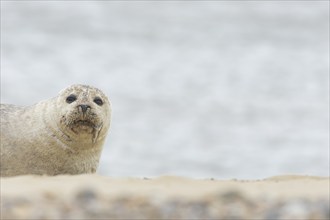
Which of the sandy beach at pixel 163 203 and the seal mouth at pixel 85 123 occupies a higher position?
the seal mouth at pixel 85 123

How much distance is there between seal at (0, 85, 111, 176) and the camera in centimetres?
1220

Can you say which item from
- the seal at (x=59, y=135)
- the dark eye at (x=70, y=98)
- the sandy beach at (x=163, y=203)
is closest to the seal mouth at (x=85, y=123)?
the seal at (x=59, y=135)

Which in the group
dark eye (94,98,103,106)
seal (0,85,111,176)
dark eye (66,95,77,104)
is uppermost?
dark eye (94,98,103,106)

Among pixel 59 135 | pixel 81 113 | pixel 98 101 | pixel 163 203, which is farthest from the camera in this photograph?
pixel 98 101

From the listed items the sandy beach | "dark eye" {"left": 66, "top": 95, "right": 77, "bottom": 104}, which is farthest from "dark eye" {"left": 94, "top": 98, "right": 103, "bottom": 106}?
the sandy beach

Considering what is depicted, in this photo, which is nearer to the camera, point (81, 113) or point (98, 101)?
point (81, 113)

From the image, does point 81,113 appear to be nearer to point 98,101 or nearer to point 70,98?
point 70,98

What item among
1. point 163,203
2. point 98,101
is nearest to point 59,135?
point 98,101

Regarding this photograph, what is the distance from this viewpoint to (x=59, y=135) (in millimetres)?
12422

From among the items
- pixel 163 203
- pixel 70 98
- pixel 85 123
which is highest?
pixel 70 98

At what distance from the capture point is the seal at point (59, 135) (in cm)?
1220

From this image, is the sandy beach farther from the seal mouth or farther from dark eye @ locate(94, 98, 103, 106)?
dark eye @ locate(94, 98, 103, 106)

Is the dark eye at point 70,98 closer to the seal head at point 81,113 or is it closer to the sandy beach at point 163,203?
the seal head at point 81,113

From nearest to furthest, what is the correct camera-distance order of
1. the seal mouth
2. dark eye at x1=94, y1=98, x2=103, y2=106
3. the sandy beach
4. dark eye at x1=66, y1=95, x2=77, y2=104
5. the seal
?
the sandy beach
the seal
the seal mouth
dark eye at x1=66, y1=95, x2=77, y2=104
dark eye at x1=94, y1=98, x2=103, y2=106
